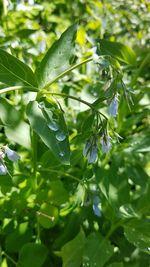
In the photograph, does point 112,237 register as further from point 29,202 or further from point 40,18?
point 40,18

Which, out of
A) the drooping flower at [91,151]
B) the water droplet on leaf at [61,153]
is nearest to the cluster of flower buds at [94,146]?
the drooping flower at [91,151]

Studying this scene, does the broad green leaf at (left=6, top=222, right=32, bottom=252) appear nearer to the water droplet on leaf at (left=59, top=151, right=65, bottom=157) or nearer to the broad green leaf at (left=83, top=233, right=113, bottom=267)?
the broad green leaf at (left=83, top=233, right=113, bottom=267)

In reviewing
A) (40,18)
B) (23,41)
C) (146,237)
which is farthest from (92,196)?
(40,18)

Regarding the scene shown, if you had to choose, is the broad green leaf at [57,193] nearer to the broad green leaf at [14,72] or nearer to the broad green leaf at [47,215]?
the broad green leaf at [47,215]

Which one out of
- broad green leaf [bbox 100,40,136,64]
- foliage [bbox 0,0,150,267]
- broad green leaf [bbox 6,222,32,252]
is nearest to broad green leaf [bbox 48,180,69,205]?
foliage [bbox 0,0,150,267]

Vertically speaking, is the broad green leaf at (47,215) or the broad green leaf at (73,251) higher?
the broad green leaf at (47,215)

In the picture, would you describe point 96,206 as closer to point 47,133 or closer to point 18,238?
point 18,238
